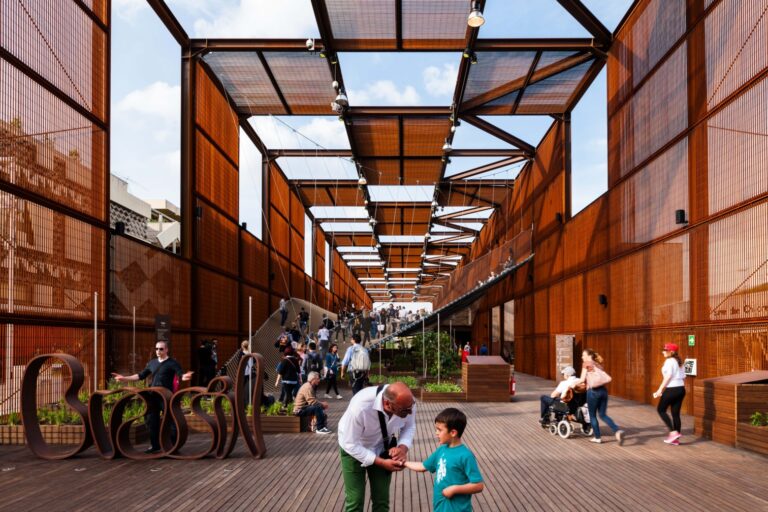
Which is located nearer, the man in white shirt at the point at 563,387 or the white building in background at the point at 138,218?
the man in white shirt at the point at 563,387

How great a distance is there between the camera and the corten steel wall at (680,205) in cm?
1205

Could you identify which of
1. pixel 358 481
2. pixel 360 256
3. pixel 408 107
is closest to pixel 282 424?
pixel 358 481

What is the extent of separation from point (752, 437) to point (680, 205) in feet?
20.1

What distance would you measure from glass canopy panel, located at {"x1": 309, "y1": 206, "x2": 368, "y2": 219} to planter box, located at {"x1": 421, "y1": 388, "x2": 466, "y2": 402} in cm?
2461

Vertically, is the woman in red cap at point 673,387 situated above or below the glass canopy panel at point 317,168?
below

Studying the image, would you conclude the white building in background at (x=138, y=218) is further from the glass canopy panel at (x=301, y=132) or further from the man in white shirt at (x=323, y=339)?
the man in white shirt at (x=323, y=339)

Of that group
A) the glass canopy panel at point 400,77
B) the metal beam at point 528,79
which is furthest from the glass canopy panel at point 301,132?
the metal beam at point 528,79

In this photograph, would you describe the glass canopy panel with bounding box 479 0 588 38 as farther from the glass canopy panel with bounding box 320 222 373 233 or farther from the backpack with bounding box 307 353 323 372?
the glass canopy panel with bounding box 320 222 373 233

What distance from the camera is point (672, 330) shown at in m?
15.0

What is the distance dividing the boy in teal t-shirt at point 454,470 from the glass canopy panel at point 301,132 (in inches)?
871

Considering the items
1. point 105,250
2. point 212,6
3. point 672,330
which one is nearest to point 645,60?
point 672,330

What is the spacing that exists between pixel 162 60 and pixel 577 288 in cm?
1428

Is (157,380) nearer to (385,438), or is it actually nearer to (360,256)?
(385,438)

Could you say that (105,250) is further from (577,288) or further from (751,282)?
(577,288)
